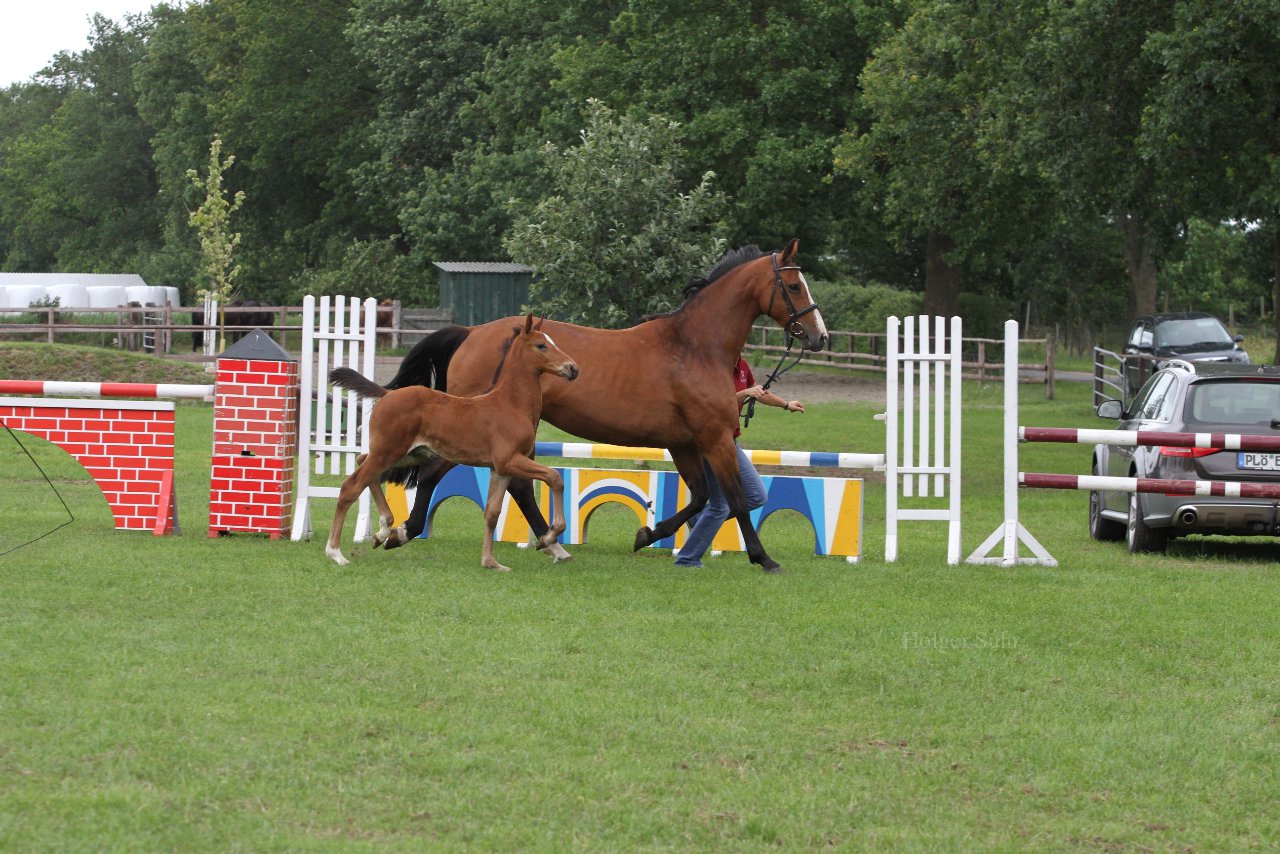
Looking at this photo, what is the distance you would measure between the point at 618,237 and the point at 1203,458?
862 cm

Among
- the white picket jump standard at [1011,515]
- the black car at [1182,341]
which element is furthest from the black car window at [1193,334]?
the white picket jump standard at [1011,515]

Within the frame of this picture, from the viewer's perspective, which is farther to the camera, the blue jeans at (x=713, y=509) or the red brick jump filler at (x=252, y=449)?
the red brick jump filler at (x=252, y=449)

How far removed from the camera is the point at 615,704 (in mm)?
6691

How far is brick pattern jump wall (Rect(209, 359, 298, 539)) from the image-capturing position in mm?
11836

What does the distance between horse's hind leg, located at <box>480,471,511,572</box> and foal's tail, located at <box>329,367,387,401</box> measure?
1019 mm

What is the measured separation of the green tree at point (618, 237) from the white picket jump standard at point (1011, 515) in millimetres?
7873

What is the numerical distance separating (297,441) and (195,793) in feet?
23.1

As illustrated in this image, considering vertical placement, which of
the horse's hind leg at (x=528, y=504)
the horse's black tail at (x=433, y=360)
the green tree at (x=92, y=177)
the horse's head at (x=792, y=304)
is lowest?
the horse's hind leg at (x=528, y=504)

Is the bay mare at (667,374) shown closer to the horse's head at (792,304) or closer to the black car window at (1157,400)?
the horse's head at (792,304)

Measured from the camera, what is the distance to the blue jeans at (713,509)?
441 inches

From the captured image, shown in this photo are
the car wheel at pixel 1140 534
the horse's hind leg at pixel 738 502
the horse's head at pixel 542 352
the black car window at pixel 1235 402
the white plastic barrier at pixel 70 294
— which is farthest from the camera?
the white plastic barrier at pixel 70 294

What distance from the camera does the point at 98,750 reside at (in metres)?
5.71

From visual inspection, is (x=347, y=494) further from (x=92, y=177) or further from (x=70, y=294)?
(x=92, y=177)

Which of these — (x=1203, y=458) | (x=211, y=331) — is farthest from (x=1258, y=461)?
(x=211, y=331)
